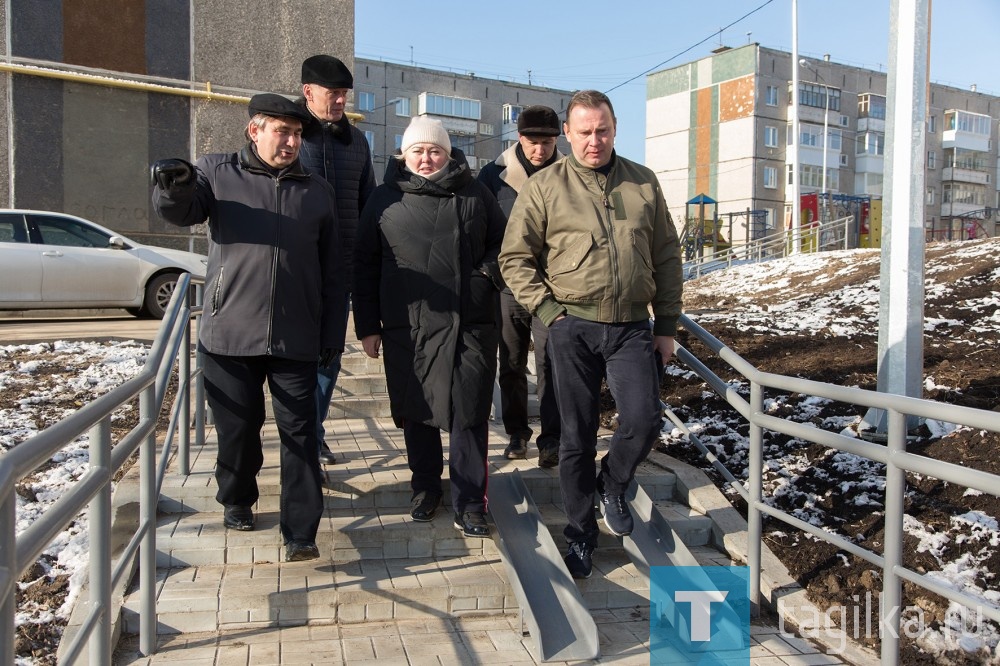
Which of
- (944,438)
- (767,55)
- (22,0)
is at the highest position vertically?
(767,55)

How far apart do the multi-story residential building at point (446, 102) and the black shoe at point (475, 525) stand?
159ft

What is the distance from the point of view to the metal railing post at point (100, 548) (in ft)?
8.36

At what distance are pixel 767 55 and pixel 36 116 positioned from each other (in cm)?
4614

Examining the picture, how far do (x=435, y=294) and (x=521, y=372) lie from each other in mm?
1044

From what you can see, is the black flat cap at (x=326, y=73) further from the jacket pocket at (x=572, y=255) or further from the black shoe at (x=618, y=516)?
the black shoe at (x=618, y=516)

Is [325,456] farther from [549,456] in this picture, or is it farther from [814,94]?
[814,94]

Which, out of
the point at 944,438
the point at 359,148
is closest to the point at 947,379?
the point at 944,438

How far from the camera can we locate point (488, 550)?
393cm

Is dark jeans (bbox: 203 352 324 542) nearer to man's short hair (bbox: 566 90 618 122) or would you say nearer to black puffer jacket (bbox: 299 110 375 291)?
black puffer jacket (bbox: 299 110 375 291)

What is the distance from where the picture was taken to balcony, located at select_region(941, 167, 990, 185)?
197ft

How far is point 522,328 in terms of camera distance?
15.4 ft

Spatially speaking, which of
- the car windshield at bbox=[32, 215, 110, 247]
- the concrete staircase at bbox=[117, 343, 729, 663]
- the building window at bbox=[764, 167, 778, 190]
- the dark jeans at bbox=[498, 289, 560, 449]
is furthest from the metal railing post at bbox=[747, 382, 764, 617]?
the building window at bbox=[764, 167, 778, 190]

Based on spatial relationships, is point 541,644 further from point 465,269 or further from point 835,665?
point 465,269

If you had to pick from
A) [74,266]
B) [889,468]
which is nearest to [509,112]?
[74,266]
